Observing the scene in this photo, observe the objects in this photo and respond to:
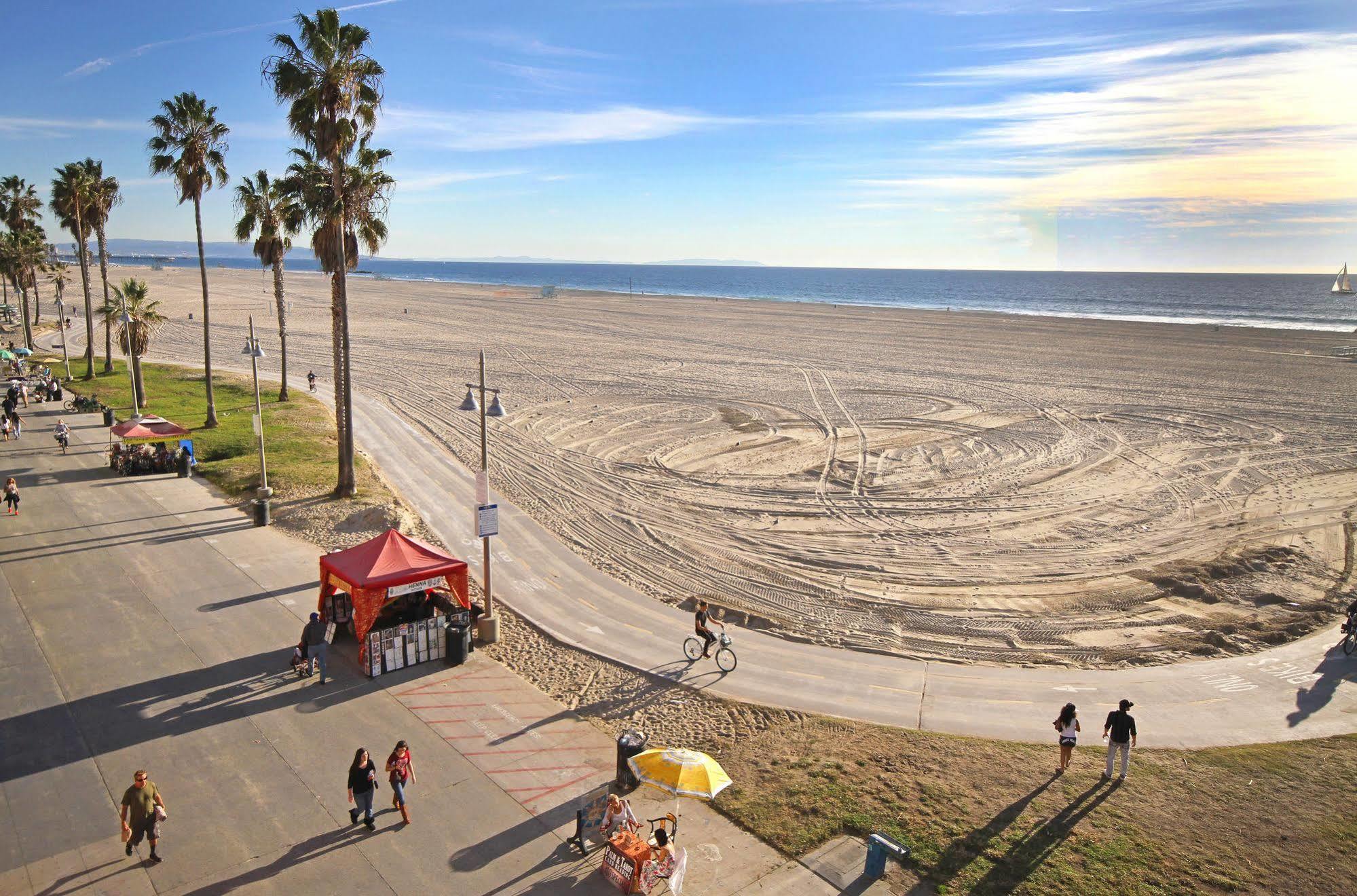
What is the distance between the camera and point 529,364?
5916cm

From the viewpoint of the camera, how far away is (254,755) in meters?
12.9

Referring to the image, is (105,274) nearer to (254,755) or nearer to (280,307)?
(280,307)

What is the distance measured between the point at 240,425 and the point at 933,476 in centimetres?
3219

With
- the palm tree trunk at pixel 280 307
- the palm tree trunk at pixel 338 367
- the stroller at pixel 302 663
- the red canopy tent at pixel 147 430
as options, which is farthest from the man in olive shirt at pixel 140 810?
the palm tree trunk at pixel 280 307

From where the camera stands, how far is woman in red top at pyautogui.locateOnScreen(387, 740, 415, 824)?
37.6 feet

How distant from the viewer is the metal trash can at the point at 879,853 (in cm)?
1055

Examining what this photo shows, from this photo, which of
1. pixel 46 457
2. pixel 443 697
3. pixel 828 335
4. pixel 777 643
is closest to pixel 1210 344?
pixel 828 335

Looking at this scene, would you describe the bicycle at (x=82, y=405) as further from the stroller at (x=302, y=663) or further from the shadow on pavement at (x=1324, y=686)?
the shadow on pavement at (x=1324, y=686)

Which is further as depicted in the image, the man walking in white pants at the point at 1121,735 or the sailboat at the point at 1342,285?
the sailboat at the point at 1342,285

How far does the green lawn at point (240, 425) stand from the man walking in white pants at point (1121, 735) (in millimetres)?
24149

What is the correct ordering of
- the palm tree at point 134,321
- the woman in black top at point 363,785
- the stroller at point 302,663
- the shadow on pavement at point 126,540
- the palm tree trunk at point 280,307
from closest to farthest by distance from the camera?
1. the woman in black top at point 363,785
2. the stroller at point 302,663
3. the shadow on pavement at point 126,540
4. the palm tree at point 134,321
5. the palm tree trunk at point 280,307

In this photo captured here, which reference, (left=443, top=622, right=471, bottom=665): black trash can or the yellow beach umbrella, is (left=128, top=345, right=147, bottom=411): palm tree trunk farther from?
the yellow beach umbrella

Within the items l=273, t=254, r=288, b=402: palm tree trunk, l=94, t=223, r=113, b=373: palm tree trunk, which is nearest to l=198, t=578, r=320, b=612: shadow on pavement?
l=273, t=254, r=288, b=402: palm tree trunk

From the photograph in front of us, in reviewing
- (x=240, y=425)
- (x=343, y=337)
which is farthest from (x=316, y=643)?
(x=240, y=425)
